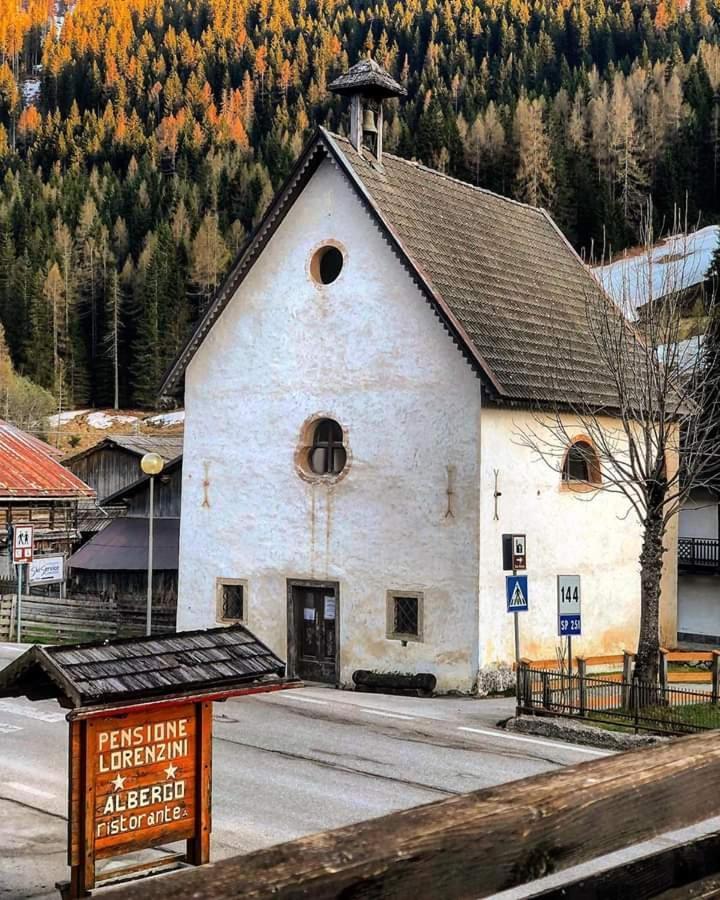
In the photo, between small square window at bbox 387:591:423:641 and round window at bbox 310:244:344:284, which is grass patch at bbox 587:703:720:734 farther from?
round window at bbox 310:244:344:284

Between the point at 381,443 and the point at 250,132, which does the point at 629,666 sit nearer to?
the point at 381,443

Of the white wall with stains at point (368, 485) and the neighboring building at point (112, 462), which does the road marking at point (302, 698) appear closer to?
the white wall with stains at point (368, 485)

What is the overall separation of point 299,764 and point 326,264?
12.9m

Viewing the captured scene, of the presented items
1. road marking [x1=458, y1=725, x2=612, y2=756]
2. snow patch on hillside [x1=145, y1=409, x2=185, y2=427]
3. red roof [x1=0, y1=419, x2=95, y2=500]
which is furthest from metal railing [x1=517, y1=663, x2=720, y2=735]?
snow patch on hillside [x1=145, y1=409, x2=185, y2=427]

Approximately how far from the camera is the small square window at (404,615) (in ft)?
75.4

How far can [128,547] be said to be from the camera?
119 feet

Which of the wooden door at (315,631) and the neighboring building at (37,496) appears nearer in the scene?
the wooden door at (315,631)

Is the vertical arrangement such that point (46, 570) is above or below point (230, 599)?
above

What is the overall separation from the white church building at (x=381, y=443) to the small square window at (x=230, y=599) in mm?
48

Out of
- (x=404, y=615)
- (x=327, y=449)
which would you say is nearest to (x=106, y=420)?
(x=327, y=449)

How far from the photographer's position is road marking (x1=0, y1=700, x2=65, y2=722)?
60.4ft

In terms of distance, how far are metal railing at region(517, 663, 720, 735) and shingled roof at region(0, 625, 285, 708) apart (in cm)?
841

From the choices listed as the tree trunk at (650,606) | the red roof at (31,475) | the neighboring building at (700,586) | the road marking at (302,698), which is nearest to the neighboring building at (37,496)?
the red roof at (31,475)

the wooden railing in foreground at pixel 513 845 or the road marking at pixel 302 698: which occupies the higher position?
the wooden railing in foreground at pixel 513 845
